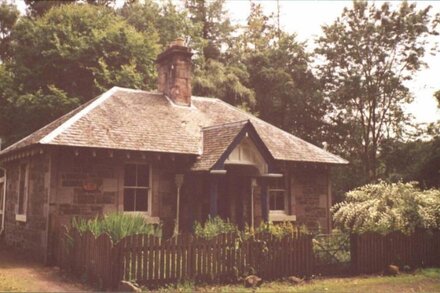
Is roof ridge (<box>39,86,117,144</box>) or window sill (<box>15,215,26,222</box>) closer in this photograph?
roof ridge (<box>39,86,117,144</box>)

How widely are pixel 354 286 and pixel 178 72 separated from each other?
1204 cm

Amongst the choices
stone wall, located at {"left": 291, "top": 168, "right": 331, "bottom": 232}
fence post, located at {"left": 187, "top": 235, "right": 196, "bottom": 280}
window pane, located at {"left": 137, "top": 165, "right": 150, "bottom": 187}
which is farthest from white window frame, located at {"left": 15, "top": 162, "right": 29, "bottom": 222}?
stone wall, located at {"left": 291, "top": 168, "right": 331, "bottom": 232}

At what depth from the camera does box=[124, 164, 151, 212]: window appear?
15.1m

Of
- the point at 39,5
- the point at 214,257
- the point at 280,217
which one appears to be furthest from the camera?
the point at 39,5

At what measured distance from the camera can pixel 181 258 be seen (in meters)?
10.2

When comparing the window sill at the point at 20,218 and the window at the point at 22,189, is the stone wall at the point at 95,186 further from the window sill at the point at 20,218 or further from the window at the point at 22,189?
the window at the point at 22,189

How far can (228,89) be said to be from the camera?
31453 mm

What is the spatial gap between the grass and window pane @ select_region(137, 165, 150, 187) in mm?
5943

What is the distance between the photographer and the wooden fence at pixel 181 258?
31.6ft

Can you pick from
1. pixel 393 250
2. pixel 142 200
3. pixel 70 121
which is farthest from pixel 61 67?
pixel 393 250

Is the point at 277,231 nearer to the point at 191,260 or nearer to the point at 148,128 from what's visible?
the point at 191,260

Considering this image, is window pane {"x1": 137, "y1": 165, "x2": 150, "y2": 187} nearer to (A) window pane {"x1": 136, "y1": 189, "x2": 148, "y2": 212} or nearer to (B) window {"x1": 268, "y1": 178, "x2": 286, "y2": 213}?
(A) window pane {"x1": 136, "y1": 189, "x2": 148, "y2": 212}

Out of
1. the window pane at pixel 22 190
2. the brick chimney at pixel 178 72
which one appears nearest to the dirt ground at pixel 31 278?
the window pane at pixel 22 190

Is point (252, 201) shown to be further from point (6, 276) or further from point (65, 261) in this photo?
point (6, 276)
